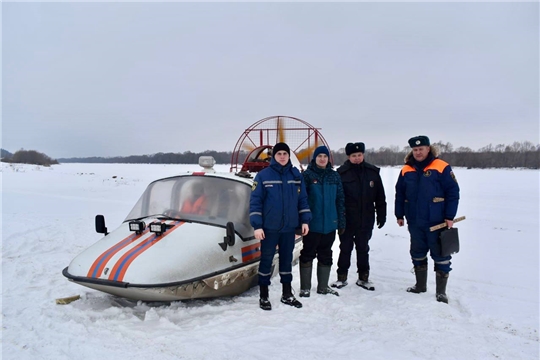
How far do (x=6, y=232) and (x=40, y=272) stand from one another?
3.40 m

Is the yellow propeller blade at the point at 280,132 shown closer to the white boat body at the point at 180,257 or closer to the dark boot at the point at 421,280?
the white boat body at the point at 180,257

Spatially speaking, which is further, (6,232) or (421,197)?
(6,232)

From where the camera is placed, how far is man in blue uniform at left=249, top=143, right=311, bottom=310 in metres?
4.05

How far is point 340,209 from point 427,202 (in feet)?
3.51

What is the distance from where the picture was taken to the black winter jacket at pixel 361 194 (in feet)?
15.9

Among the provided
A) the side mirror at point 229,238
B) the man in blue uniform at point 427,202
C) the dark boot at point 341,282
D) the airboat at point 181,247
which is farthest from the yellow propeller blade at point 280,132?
the side mirror at point 229,238

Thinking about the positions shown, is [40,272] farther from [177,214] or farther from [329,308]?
[329,308]

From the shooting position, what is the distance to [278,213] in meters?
4.06

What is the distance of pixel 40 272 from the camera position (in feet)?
16.4

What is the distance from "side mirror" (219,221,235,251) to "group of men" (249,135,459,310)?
256 millimetres

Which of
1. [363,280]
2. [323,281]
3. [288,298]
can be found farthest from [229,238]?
[363,280]

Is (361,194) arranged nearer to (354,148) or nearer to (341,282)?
(354,148)

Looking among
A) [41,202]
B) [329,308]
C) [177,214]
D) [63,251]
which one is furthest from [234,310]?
[41,202]

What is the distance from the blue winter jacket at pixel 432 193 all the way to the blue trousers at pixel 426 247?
113mm
